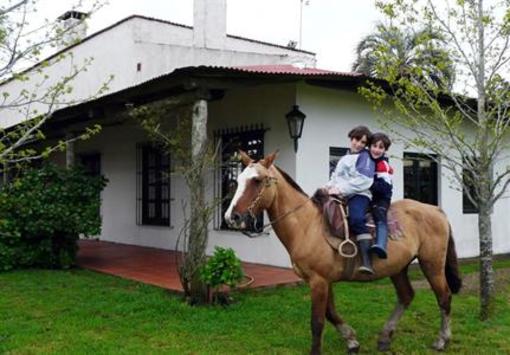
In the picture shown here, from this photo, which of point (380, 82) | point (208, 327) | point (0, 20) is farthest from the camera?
point (380, 82)

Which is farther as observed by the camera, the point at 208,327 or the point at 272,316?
the point at 272,316

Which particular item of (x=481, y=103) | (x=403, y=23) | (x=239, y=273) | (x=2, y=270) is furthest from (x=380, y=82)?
(x=2, y=270)

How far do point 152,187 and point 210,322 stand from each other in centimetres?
701

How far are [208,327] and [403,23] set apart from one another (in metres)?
4.24

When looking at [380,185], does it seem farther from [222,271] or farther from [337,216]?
[222,271]

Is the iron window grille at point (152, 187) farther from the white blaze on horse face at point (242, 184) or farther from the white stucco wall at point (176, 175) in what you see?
the white blaze on horse face at point (242, 184)

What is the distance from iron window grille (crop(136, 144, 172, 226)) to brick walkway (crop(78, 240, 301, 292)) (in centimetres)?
73

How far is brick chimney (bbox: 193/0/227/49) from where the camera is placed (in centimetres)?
1325

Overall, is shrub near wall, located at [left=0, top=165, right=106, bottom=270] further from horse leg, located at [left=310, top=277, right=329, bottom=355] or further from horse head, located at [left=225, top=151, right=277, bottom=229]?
horse leg, located at [left=310, top=277, right=329, bottom=355]

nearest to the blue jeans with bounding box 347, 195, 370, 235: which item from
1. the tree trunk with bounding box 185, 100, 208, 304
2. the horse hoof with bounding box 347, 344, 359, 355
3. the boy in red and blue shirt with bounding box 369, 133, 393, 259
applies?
the boy in red and blue shirt with bounding box 369, 133, 393, 259

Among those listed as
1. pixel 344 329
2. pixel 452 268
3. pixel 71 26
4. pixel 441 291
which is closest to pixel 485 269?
pixel 452 268

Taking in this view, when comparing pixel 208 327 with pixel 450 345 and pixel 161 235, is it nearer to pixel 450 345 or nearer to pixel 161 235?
pixel 450 345

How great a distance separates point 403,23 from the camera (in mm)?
6648

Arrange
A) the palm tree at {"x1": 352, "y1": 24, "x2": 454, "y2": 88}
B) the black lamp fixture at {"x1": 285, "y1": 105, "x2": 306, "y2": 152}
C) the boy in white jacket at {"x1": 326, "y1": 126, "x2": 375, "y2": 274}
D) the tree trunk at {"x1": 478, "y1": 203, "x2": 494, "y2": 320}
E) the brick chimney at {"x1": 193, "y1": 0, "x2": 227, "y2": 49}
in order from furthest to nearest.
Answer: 1. the brick chimney at {"x1": 193, "y1": 0, "x2": 227, "y2": 49}
2. the black lamp fixture at {"x1": 285, "y1": 105, "x2": 306, "y2": 152}
3. the palm tree at {"x1": 352, "y1": 24, "x2": 454, "y2": 88}
4. the tree trunk at {"x1": 478, "y1": 203, "x2": 494, "y2": 320}
5. the boy in white jacket at {"x1": 326, "y1": 126, "x2": 375, "y2": 274}
